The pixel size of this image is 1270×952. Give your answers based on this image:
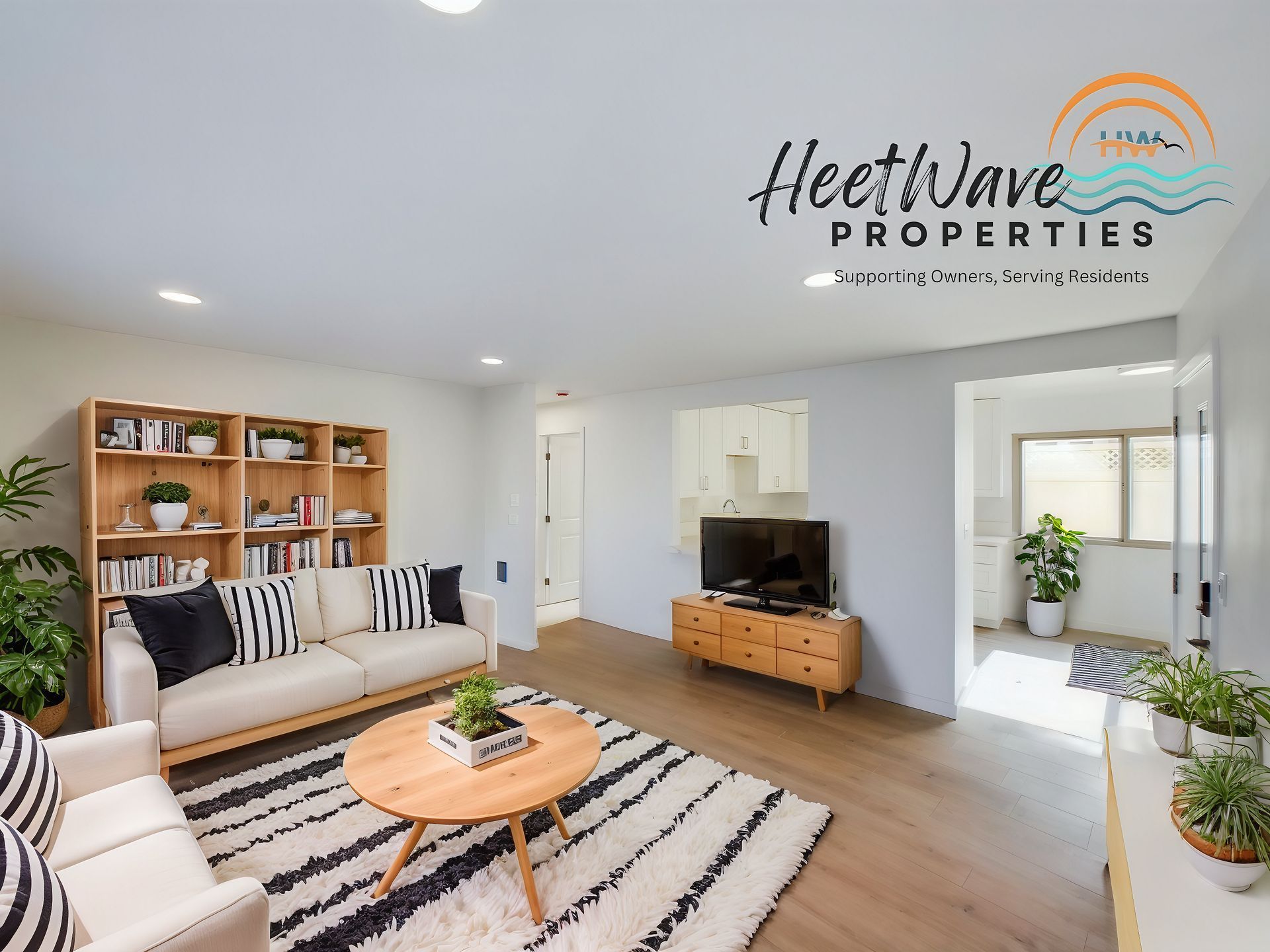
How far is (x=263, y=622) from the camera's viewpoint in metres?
3.32

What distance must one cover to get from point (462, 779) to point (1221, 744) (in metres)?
2.42

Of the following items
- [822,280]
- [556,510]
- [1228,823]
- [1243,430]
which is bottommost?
[1228,823]

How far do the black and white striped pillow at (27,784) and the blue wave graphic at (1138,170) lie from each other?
323cm

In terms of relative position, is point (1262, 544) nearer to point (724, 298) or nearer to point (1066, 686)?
point (724, 298)

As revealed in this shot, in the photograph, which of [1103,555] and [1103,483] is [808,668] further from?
[1103,483]

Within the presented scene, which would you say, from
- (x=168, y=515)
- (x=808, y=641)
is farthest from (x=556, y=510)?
(x=168, y=515)

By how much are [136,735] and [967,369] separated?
4.44 meters

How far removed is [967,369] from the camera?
364 centimetres

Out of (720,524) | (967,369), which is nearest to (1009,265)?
(967,369)

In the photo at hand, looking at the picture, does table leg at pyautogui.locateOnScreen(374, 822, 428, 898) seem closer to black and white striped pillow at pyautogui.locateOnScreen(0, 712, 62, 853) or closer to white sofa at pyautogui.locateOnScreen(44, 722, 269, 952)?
white sofa at pyautogui.locateOnScreen(44, 722, 269, 952)

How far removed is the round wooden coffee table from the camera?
195 cm

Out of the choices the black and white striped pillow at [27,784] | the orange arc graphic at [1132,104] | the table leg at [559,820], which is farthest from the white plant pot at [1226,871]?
the black and white striped pillow at [27,784]

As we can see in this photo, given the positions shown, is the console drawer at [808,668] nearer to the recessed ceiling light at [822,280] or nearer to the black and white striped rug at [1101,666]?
the black and white striped rug at [1101,666]

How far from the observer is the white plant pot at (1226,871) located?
1327 mm
